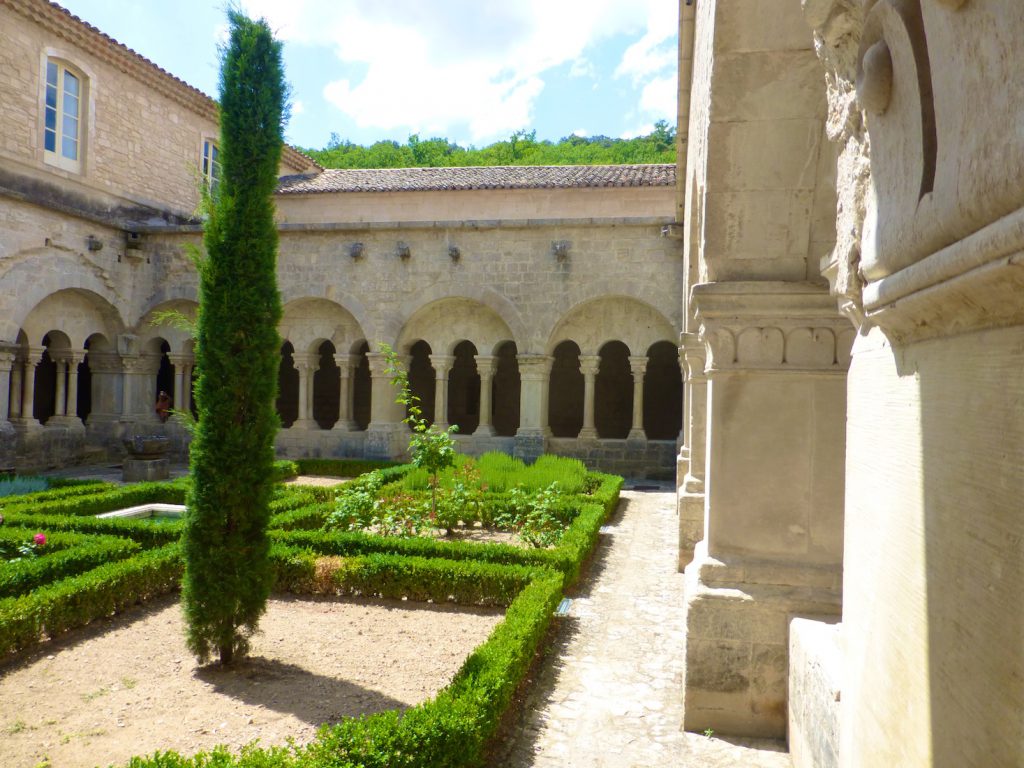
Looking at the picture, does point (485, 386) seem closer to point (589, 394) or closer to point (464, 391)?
point (589, 394)

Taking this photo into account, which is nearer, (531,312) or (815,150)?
(815,150)

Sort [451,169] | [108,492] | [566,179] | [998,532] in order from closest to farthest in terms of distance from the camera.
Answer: [998,532], [108,492], [566,179], [451,169]

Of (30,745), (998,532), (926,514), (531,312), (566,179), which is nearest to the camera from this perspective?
(998,532)

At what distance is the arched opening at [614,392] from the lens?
60.4 feet

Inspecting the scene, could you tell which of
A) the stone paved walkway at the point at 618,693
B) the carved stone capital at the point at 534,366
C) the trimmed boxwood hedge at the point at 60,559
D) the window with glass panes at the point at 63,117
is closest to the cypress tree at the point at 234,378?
the trimmed boxwood hedge at the point at 60,559

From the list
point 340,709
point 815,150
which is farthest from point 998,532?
point 340,709

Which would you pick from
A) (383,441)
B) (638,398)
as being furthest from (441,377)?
(638,398)

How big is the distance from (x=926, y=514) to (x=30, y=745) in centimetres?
392

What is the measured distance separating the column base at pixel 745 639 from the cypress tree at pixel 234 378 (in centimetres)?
274

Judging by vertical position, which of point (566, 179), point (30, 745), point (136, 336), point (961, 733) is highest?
point (566, 179)

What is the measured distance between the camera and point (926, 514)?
166cm

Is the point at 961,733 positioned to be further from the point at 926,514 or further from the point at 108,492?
the point at 108,492

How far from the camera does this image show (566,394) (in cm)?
1888

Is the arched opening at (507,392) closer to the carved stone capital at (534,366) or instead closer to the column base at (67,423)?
the carved stone capital at (534,366)
